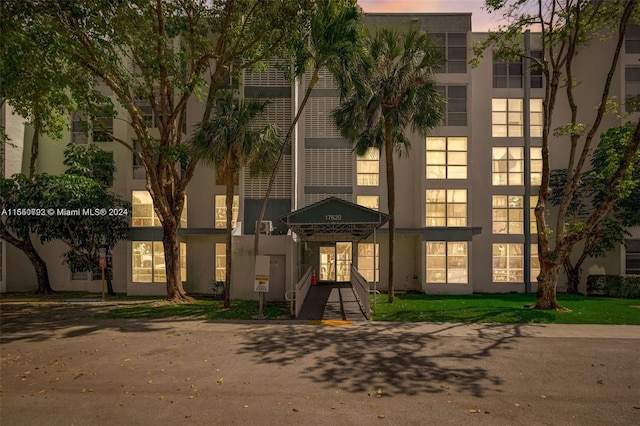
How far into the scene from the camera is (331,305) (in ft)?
56.0

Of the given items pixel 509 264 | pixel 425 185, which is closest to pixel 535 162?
pixel 509 264

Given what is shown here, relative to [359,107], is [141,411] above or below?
below

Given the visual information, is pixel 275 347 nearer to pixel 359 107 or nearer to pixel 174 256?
pixel 174 256

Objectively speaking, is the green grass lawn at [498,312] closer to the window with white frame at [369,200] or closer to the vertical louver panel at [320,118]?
the window with white frame at [369,200]

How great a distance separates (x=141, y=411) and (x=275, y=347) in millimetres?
4352

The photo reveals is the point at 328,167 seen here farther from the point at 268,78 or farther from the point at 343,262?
the point at 343,262

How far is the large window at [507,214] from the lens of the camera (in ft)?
76.9

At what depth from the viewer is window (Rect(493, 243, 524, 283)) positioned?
23.4 meters

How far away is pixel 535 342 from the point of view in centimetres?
1136

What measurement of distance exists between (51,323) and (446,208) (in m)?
18.9

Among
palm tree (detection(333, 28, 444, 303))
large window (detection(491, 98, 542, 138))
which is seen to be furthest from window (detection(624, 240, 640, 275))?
palm tree (detection(333, 28, 444, 303))

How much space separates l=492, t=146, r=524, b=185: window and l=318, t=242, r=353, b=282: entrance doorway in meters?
9.76

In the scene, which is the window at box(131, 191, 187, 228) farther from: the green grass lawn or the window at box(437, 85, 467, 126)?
the window at box(437, 85, 467, 126)

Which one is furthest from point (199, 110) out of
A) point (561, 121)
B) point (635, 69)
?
point (635, 69)
